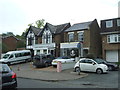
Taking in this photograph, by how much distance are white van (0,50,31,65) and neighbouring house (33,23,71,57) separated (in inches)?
167

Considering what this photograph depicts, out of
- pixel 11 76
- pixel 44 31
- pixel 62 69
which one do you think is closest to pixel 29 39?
pixel 44 31

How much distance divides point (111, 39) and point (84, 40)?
5.01 meters

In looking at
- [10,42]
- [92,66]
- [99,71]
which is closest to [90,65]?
[92,66]

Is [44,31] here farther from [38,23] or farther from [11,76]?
[11,76]

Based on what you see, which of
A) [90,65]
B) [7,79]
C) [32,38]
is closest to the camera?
[7,79]

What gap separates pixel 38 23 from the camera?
6019 cm

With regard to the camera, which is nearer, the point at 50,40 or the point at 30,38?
the point at 50,40

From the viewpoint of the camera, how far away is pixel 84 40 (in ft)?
107

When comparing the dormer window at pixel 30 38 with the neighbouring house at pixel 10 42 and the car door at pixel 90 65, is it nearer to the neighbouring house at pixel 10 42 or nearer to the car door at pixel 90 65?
the neighbouring house at pixel 10 42

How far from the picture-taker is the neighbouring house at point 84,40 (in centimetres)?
3209

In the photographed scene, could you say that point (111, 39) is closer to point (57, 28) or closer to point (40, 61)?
point (40, 61)

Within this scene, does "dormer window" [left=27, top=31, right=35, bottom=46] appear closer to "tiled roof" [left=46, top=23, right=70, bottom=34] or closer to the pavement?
"tiled roof" [left=46, top=23, right=70, bottom=34]

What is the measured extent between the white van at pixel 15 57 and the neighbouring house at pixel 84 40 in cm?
732

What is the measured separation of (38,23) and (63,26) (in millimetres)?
23461
